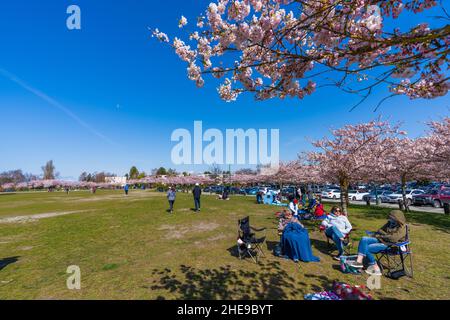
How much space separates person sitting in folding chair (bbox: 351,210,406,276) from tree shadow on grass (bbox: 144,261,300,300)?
71.5 inches

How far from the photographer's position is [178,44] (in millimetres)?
3836

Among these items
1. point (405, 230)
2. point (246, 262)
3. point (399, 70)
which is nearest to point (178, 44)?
point (399, 70)

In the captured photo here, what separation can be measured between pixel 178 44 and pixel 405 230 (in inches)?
244

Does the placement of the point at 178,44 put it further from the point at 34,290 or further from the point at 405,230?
the point at 405,230

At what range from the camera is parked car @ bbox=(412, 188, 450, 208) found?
19031mm

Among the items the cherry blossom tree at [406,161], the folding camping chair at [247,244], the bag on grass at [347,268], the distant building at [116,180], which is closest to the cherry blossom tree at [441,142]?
the cherry blossom tree at [406,161]

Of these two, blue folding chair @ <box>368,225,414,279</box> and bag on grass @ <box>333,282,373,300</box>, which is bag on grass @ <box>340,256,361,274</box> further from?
bag on grass @ <box>333,282,373,300</box>

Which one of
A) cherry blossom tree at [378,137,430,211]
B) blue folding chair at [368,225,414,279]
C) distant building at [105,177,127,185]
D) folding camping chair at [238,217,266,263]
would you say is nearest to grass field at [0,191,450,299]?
blue folding chair at [368,225,414,279]

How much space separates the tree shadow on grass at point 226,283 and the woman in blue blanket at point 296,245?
688mm

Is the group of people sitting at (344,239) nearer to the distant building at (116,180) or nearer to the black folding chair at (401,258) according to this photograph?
the black folding chair at (401,258)

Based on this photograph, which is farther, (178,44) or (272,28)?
(178,44)

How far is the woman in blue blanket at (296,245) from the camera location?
5562 mm
